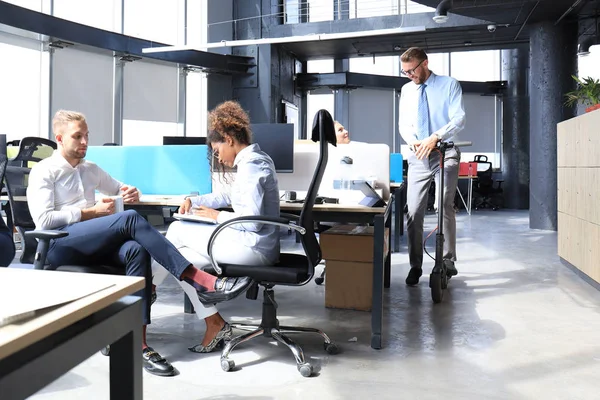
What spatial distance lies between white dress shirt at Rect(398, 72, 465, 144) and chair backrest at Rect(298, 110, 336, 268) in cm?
161

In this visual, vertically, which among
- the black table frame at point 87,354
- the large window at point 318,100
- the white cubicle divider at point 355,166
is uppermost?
the large window at point 318,100

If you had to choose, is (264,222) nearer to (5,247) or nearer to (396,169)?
(5,247)

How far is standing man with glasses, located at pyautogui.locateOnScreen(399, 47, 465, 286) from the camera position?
12.0 ft

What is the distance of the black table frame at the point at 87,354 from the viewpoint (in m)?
0.61

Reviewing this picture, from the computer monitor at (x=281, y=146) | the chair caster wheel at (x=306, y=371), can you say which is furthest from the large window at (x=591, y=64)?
the chair caster wheel at (x=306, y=371)

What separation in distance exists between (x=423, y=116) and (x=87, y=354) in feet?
10.9

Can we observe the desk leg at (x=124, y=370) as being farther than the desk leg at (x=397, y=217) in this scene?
No

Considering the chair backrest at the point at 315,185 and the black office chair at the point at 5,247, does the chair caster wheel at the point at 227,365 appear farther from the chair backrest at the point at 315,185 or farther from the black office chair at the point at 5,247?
the black office chair at the point at 5,247

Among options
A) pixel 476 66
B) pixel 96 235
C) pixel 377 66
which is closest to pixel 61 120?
pixel 96 235

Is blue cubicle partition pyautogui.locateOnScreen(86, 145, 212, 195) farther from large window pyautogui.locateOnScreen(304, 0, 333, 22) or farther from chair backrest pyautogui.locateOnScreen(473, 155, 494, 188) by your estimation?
chair backrest pyautogui.locateOnScreen(473, 155, 494, 188)

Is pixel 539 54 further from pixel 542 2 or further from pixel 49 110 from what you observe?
pixel 49 110

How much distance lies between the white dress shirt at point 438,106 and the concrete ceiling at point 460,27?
4.09 m

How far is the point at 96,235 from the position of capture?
7.13ft

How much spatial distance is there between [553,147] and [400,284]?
4.70m
